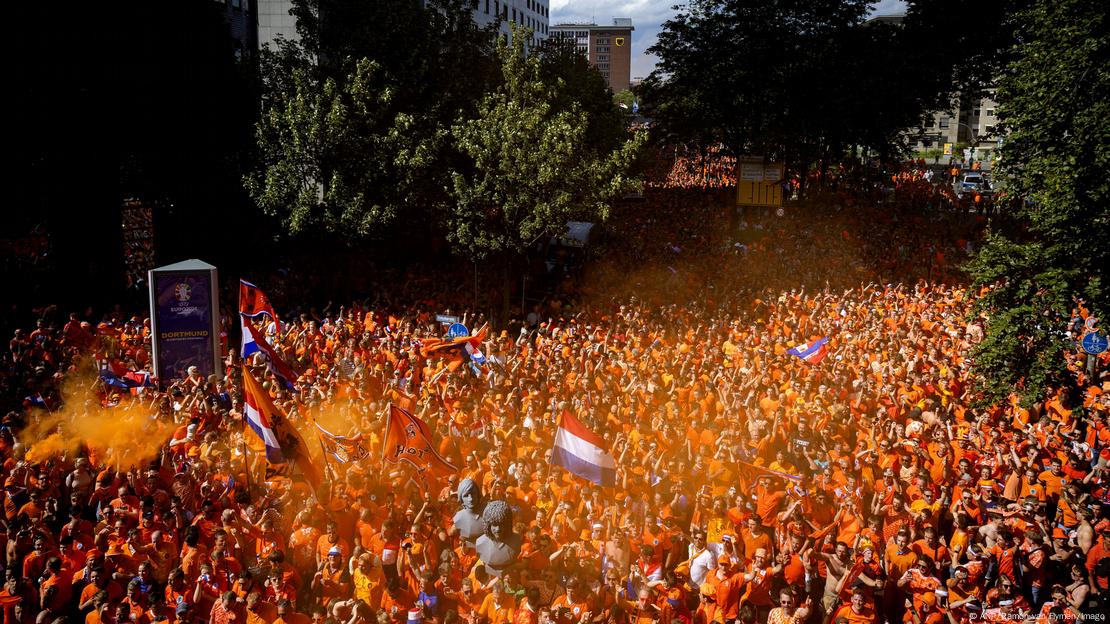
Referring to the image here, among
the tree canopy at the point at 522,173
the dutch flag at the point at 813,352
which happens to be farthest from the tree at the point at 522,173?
the dutch flag at the point at 813,352

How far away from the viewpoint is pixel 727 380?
42.0ft

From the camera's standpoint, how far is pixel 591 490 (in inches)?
359

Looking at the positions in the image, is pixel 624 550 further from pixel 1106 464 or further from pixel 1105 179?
pixel 1105 179

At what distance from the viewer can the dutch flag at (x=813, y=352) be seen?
1362 cm

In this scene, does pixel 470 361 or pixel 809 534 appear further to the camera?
pixel 470 361

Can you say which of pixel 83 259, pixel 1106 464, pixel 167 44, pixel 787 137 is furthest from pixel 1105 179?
pixel 83 259

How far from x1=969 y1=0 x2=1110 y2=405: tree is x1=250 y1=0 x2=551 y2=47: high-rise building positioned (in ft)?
34.5

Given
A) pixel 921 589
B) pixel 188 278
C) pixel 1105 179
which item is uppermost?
pixel 1105 179

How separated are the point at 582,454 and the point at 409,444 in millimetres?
2134

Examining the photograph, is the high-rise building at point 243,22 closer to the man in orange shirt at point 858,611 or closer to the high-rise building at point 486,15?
the high-rise building at point 486,15

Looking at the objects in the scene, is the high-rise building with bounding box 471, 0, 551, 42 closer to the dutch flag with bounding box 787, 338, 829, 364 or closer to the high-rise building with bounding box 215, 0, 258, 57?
the high-rise building with bounding box 215, 0, 258, 57

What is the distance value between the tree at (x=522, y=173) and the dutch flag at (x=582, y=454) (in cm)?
969

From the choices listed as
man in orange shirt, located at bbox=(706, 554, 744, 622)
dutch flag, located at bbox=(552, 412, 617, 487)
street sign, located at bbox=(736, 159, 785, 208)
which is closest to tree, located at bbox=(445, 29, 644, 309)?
dutch flag, located at bbox=(552, 412, 617, 487)

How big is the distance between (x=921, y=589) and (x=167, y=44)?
74.2ft
